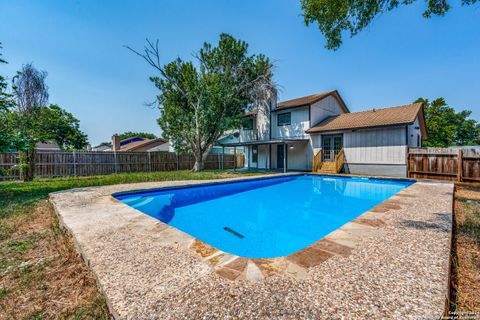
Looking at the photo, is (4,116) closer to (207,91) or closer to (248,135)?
(207,91)

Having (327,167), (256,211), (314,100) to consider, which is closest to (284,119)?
(314,100)

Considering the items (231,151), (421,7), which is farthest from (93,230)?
(231,151)

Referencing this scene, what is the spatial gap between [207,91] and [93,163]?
9.59m

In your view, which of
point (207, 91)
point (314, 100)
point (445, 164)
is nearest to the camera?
point (445, 164)

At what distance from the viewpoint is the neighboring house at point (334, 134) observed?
11531 mm

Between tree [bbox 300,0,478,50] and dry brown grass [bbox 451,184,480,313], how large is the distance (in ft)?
15.9

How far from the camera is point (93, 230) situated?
3.45m

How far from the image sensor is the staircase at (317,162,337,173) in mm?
13095

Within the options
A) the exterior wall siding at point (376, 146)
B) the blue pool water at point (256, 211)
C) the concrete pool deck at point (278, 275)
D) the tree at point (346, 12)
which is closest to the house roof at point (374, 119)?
the exterior wall siding at point (376, 146)

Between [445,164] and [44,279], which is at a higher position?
[445,164]

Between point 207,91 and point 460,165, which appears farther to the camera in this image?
point 207,91

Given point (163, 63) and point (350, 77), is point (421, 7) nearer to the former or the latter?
point (350, 77)

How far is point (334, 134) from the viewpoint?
1391 centimetres

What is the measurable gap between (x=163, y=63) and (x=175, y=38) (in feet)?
7.72
